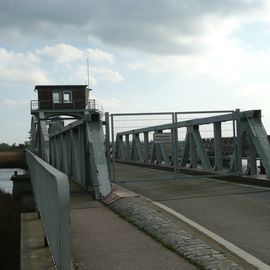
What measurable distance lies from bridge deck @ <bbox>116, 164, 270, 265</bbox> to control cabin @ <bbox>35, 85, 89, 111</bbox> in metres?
52.1

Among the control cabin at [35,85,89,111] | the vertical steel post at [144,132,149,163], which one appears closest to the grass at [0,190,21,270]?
the vertical steel post at [144,132,149,163]

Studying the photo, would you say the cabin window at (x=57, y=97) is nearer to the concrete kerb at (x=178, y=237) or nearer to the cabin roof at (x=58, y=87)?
the cabin roof at (x=58, y=87)

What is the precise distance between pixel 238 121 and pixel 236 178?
160 cm

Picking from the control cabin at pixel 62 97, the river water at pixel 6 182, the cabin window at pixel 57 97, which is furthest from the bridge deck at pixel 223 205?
the cabin window at pixel 57 97

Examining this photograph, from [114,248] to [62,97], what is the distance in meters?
61.3

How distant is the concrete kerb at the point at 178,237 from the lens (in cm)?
593

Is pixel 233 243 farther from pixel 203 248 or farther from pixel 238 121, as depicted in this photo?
pixel 238 121

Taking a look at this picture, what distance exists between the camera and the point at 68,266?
458 centimetres

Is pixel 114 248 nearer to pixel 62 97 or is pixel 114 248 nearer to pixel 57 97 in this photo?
pixel 57 97

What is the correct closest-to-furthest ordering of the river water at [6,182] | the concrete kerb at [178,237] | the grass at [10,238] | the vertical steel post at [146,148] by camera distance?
the concrete kerb at [178,237] < the grass at [10,238] < the vertical steel post at [146,148] < the river water at [6,182]

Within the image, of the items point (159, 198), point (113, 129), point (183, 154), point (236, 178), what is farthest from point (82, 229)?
point (183, 154)

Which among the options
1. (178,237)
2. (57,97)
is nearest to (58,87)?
(57,97)

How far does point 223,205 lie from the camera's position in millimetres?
10328

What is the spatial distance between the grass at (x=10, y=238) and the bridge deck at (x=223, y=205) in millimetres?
3510
